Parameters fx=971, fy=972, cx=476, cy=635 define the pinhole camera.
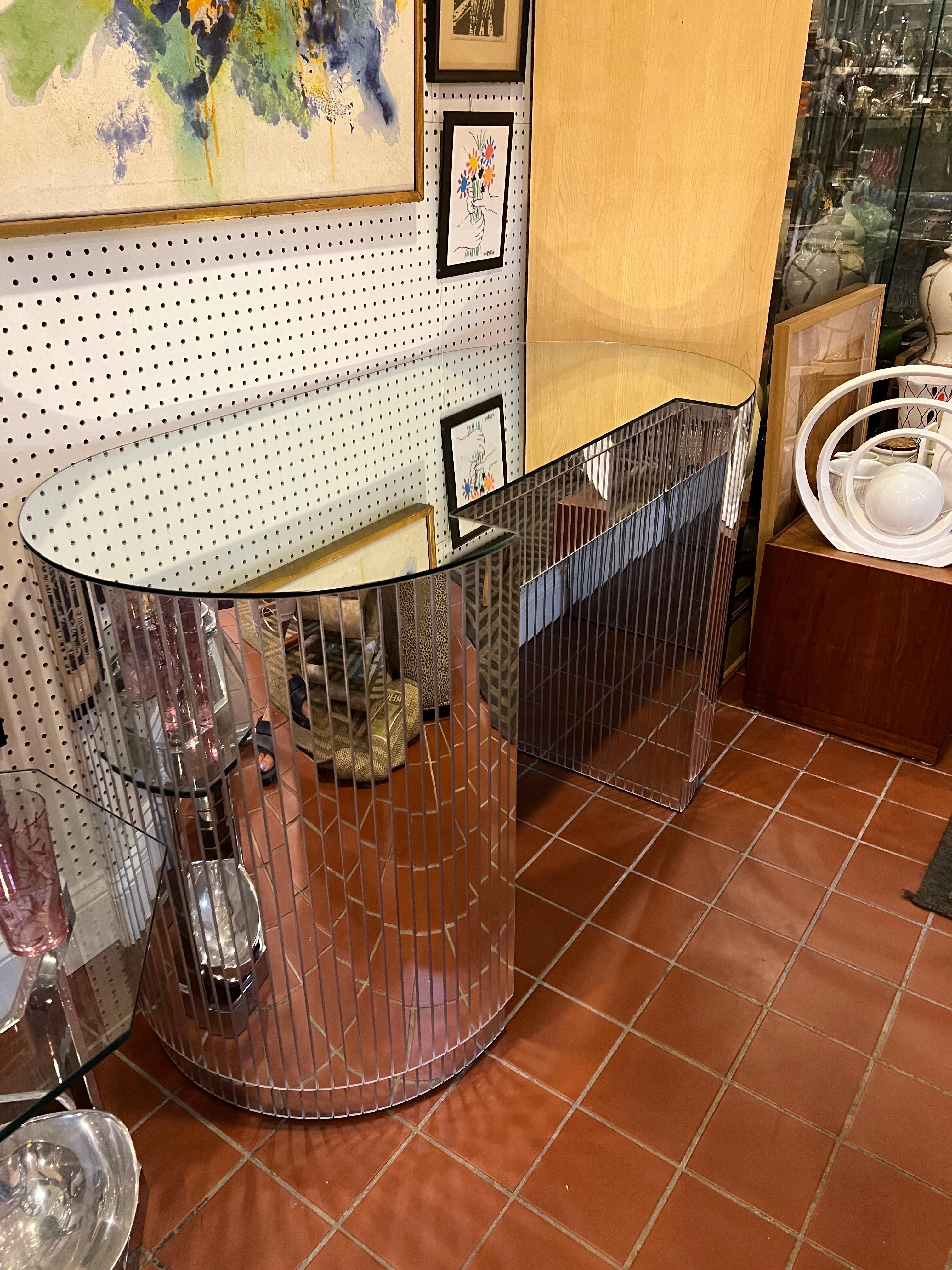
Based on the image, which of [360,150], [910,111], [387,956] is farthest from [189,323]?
[910,111]

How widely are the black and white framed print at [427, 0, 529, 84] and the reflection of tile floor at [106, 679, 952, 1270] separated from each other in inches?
66.4

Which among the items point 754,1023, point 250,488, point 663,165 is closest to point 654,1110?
point 754,1023

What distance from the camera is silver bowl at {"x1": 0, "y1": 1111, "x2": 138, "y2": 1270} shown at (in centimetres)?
125

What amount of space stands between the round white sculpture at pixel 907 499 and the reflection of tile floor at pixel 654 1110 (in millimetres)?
777

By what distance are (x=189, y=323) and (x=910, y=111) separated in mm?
2379

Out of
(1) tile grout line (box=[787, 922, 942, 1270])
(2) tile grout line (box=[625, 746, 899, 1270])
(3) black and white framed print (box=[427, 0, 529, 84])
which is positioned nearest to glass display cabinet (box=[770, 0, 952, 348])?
(3) black and white framed print (box=[427, 0, 529, 84])

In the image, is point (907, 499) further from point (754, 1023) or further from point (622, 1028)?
point (622, 1028)

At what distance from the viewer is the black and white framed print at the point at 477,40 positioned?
1.95 meters

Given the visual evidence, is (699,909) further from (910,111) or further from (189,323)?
(910,111)

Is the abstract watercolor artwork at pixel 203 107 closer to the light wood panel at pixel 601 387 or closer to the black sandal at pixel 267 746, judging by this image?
the light wood panel at pixel 601 387

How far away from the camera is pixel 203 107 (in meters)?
1.52

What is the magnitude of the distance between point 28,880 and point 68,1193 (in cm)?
46

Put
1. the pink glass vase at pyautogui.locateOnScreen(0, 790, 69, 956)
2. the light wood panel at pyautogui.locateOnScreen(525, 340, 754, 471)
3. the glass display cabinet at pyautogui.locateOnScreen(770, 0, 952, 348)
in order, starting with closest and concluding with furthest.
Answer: the pink glass vase at pyautogui.locateOnScreen(0, 790, 69, 956)
the light wood panel at pyautogui.locateOnScreen(525, 340, 754, 471)
the glass display cabinet at pyautogui.locateOnScreen(770, 0, 952, 348)

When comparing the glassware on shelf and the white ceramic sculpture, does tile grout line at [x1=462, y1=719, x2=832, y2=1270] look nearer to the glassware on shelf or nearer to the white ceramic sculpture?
the glassware on shelf
